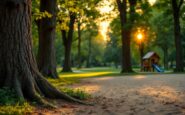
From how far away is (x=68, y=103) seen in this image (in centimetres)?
856

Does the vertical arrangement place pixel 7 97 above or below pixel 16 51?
below

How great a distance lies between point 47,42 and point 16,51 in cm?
1105

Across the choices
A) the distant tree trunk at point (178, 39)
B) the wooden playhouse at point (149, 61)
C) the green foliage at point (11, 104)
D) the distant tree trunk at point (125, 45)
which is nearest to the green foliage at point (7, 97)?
the green foliage at point (11, 104)

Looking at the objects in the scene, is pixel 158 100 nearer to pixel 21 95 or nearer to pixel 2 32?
pixel 21 95

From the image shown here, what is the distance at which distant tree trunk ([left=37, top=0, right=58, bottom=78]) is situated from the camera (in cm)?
1906

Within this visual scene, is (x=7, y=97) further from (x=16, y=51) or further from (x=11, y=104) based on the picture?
(x=16, y=51)

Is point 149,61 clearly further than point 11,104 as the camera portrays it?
Yes

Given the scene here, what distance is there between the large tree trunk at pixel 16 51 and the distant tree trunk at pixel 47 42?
10521mm

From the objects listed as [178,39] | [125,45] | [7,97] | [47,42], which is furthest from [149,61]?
[7,97]

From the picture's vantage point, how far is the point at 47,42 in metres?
19.2

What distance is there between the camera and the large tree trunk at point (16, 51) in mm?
8133

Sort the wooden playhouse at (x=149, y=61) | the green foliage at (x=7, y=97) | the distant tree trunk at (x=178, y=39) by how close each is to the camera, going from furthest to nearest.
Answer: the wooden playhouse at (x=149, y=61) → the distant tree trunk at (x=178, y=39) → the green foliage at (x=7, y=97)

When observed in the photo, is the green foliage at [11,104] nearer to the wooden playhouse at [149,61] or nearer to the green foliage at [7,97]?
the green foliage at [7,97]

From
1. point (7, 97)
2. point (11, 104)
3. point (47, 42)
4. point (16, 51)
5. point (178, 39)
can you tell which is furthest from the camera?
point (178, 39)
